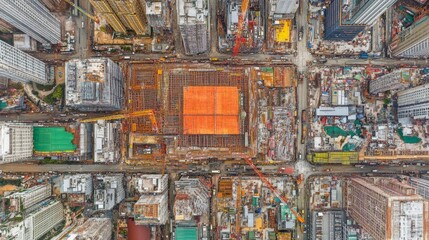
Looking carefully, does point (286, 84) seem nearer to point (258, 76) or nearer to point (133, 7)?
point (258, 76)

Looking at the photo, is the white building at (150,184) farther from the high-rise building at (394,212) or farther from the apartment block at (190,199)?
the high-rise building at (394,212)

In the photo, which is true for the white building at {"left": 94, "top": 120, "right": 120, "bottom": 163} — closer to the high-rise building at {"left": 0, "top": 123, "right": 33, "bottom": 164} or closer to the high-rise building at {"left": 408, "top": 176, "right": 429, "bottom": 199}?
the high-rise building at {"left": 0, "top": 123, "right": 33, "bottom": 164}

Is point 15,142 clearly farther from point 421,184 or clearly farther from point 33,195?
point 421,184

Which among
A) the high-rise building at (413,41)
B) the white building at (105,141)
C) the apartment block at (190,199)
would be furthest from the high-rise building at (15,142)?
the high-rise building at (413,41)

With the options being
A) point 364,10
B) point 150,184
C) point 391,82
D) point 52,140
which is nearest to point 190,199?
point 150,184

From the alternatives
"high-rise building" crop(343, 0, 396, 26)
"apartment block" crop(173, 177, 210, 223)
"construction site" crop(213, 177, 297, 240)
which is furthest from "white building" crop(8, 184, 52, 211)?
"high-rise building" crop(343, 0, 396, 26)

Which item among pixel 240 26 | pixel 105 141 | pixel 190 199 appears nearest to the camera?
pixel 190 199
